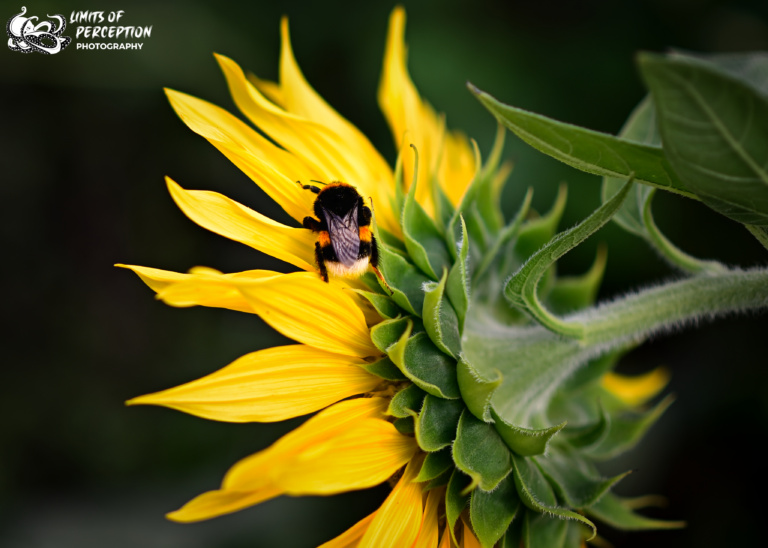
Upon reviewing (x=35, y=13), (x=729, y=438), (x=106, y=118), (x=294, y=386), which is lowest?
(x=729, y=438)

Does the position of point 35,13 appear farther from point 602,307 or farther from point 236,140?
point 602,307

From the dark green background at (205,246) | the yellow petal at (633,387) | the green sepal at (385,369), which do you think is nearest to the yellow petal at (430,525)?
the green sepal at (385,369)

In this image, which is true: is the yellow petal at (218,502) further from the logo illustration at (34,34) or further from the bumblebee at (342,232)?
the logo illustration at (34,34)

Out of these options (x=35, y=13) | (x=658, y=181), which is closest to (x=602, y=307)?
(x=658, y=181)

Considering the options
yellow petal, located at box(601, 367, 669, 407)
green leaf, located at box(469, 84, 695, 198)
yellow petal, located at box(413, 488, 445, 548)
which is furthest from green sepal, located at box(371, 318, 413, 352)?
yellow petal, located at box(601, 367, 669, 407)

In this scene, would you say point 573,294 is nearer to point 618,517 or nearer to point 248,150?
point 618,517

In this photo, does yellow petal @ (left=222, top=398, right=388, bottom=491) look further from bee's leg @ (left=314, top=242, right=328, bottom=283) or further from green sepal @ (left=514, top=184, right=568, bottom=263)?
green sepal @ (left=514, top=184, right=568, bottom=263)

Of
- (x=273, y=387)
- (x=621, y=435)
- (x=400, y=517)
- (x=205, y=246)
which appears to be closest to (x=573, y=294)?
(x=621, y=435)
